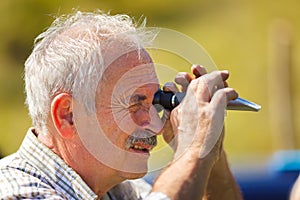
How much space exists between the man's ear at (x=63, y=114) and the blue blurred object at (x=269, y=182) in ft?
9.68

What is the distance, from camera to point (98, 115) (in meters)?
2.87

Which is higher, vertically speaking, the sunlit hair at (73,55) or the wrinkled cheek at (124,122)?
the sunlit hair at (73,55)

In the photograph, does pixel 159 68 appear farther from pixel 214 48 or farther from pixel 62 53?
pixel 214 48

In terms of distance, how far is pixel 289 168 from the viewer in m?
6.16

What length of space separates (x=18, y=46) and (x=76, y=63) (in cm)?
1077

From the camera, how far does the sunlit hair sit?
9.19ft

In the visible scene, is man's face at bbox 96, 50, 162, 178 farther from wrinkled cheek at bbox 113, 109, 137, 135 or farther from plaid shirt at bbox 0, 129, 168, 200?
plaid shirt at bbox 0, 129, 168, 200

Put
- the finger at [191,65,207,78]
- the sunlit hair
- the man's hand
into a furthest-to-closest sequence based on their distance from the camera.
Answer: the finger at [191,65,207,78] → the sunlit hair → the man's hand

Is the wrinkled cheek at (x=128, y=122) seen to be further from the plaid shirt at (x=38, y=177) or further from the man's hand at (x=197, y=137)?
the plaid shirt at (x=38, y=177)

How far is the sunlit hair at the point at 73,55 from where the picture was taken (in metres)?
2.80

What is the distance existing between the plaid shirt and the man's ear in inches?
3.5

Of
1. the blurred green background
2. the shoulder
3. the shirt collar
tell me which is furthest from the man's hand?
the blurred green background

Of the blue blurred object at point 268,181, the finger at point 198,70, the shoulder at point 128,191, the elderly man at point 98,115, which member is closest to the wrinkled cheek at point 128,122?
the elderly man at point 98,115

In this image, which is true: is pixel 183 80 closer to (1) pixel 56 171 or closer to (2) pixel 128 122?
(2) pixel 128 122
